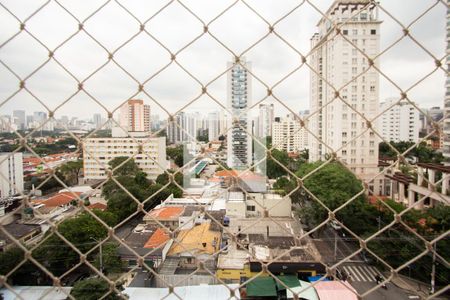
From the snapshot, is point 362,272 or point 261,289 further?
point 362,272

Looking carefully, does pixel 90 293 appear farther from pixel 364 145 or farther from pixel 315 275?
pixel 364 145

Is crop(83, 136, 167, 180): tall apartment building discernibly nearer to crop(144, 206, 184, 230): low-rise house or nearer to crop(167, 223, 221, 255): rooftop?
crop(144, 206, 184, 230): low-rise house

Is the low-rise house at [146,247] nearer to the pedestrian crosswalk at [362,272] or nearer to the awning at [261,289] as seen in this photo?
the awning at [261,289]

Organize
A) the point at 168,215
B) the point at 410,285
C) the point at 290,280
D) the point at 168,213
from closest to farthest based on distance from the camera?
1. the point at 290,280
2. the point at 410,285
3. the point at 168,215
4. the point at 168,213

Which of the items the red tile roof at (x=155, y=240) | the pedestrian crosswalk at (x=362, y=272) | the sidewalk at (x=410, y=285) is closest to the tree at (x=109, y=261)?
the red tile roof at (x=155, y=240)

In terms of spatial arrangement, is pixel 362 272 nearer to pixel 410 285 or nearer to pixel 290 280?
pixel 410 285

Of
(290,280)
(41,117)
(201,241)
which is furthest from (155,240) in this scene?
(41,117)

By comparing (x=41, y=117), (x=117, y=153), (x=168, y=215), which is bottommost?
(x=168, y=215)

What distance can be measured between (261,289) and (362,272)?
248 centimetres

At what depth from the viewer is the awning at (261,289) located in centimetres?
395

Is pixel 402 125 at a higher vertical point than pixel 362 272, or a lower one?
higher

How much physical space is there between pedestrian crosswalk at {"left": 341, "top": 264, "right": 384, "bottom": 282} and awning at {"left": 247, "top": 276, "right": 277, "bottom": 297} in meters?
1.91

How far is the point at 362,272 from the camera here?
550 cm

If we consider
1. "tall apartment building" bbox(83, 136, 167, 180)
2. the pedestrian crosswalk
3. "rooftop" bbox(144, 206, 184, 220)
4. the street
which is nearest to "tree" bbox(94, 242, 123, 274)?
"rooftop" bbox(144, 206, 184, 220)
